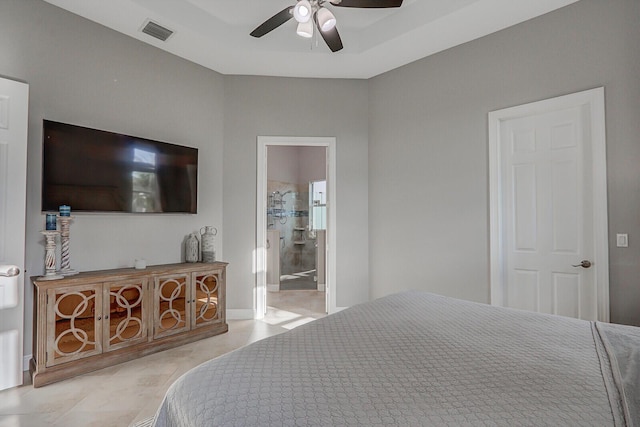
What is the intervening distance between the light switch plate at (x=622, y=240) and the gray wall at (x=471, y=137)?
3cm

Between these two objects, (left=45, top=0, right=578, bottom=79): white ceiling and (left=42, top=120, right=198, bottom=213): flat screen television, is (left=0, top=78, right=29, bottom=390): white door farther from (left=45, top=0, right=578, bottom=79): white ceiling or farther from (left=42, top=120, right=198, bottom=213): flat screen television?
(left=45, top=0, right=578, bottom=79): white ceiling

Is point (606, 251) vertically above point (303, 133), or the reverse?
point (303, 133)

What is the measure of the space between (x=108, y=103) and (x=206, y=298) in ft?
6.83

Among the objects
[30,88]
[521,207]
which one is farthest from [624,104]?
[30,88]

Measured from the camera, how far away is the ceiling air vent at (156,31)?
315 cm

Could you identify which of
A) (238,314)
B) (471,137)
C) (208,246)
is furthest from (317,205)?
(471,137)

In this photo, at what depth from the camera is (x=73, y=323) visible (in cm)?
257

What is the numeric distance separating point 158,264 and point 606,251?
3951 millimetres

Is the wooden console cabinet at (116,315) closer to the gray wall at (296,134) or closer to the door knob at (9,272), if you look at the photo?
the door knob at (9,272)

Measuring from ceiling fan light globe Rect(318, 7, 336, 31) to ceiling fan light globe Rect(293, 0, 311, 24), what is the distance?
13 centimetres

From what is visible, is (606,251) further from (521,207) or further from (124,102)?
(124,102)

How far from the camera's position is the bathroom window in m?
6.66

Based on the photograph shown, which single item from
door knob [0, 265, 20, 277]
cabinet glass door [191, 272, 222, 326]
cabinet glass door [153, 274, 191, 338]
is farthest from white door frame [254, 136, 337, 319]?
door knob [0, 265, 20, 277]

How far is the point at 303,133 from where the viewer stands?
14.1 feet
